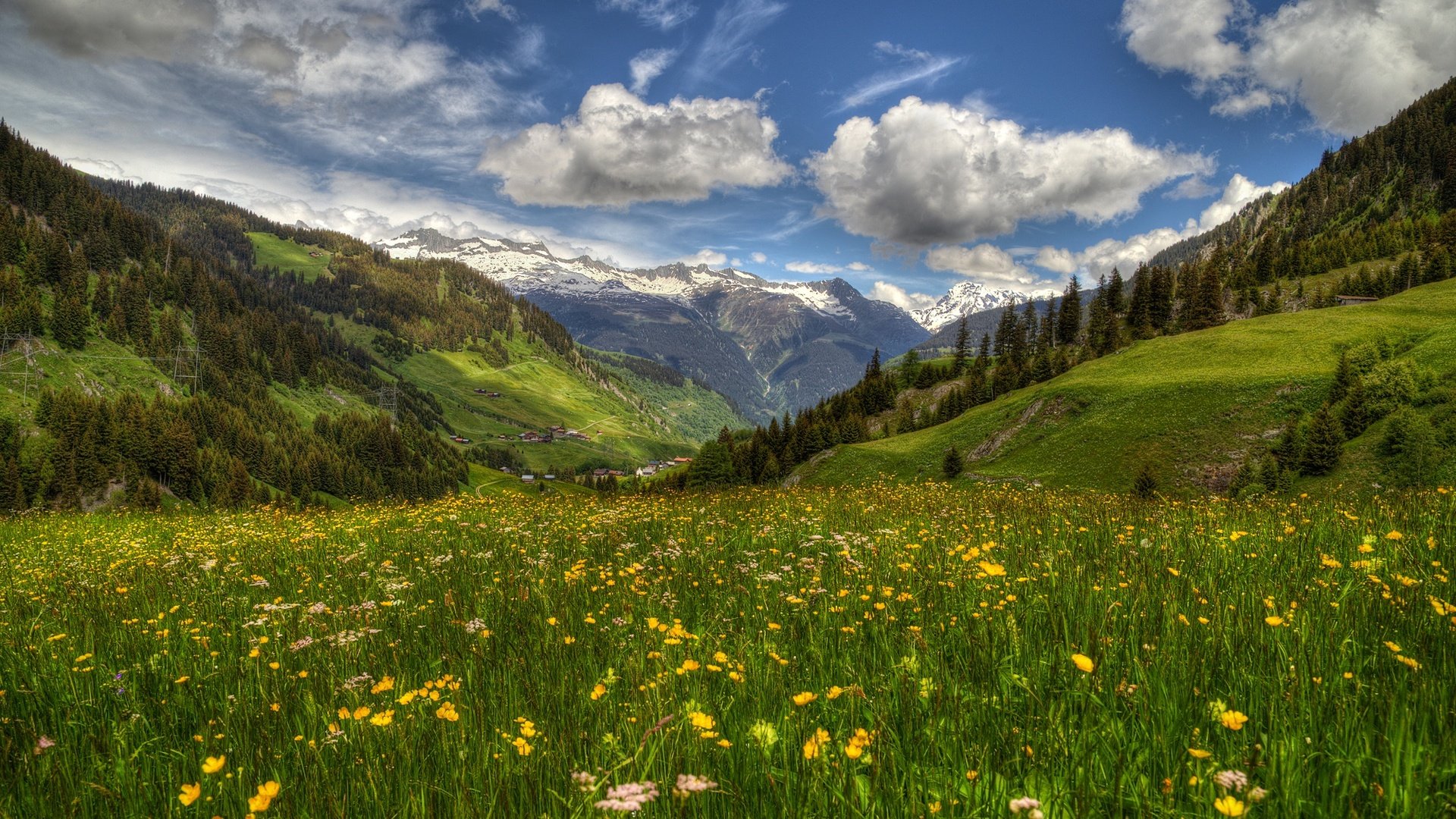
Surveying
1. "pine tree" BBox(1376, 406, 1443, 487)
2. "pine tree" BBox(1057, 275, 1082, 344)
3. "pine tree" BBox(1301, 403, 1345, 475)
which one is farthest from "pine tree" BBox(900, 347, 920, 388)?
"pine tree" BBox(1376, 406, 1443, 487)

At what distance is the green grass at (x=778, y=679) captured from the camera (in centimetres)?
283

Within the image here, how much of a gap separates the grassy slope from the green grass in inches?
1607

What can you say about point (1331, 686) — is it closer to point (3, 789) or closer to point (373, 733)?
point (373, 733)

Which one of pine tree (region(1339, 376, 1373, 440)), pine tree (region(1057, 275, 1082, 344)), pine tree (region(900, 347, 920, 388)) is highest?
pine tree (region(1057, 275, 1082, 344))

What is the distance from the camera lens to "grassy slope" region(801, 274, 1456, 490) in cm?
4191

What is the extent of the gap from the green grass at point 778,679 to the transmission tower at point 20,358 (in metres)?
223

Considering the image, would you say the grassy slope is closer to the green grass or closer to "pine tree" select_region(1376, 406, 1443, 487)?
Answer: "pine tree" select_region(1376, 406, 1443, 487)

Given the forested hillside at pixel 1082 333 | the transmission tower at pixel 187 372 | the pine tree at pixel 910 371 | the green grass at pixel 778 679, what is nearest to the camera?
the green grass at pixel 778 679

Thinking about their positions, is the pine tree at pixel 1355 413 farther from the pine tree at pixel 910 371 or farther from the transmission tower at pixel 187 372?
the transmission tower at pixel 187 372

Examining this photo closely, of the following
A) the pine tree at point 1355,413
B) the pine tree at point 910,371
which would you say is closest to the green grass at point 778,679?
the pine tree at point 1355,413

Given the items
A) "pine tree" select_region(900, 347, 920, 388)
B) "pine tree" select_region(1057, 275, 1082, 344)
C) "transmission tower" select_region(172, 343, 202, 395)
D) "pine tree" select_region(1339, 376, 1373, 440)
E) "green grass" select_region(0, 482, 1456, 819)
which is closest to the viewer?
"green grass" select_region(0, 482, 1456, 819)

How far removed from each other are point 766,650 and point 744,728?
1.13 m

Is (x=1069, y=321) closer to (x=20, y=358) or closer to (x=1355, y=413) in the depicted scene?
(x=1355, y=413)

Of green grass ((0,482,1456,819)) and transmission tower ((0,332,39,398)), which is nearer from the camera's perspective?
green grass ((0,482,1456,819))
